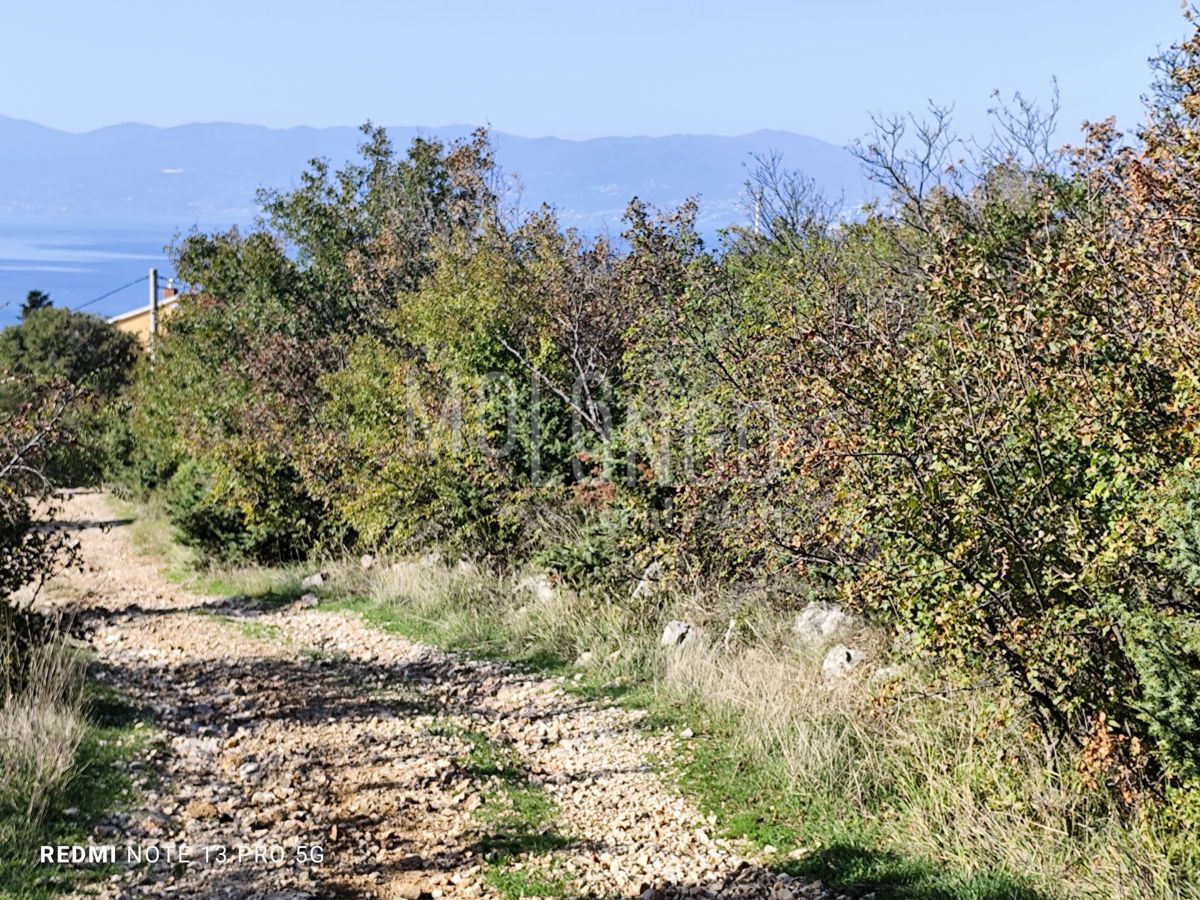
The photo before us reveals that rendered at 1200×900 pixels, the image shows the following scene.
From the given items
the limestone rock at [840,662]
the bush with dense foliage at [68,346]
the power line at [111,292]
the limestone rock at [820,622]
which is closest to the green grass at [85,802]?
the limestone rock at [840,662]

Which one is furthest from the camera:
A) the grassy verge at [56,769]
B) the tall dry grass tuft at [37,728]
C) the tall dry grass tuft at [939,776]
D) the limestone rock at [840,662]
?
the limestone rock at [840,662]

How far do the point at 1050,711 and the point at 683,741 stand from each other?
2.56m

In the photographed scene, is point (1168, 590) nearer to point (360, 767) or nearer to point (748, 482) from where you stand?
point (748, 482)

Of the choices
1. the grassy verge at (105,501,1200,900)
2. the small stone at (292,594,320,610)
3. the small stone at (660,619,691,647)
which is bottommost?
the small stone at (292,594,320,610)

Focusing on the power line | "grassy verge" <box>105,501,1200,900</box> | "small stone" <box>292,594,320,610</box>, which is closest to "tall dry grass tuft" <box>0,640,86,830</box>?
"grassy verge" <box>105,501,1200,900</box>

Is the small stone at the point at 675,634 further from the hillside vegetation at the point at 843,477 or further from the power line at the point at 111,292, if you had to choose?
the power line at the point at 111,292

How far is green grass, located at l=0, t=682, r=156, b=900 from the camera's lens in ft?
15.7

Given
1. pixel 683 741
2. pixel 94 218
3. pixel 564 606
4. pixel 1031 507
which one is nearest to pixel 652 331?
pixel 564 606

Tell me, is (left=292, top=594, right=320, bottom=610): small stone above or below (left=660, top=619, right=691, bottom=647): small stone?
below

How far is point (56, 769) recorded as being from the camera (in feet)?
19.1

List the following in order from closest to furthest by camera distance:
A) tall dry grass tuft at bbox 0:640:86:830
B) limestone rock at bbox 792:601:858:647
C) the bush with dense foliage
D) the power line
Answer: tall dry grass tuft at bbox 0:640:86:830
limestone rock at bbox 792:601:858:647
the bush with dense foliage
the power line

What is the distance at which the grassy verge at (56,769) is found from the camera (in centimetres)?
490

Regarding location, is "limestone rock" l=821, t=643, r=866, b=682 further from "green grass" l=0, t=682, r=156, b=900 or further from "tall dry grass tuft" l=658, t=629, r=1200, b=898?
"green grass" l=0, t=682, r=156, b=900

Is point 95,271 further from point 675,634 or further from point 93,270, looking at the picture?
point 675,634
